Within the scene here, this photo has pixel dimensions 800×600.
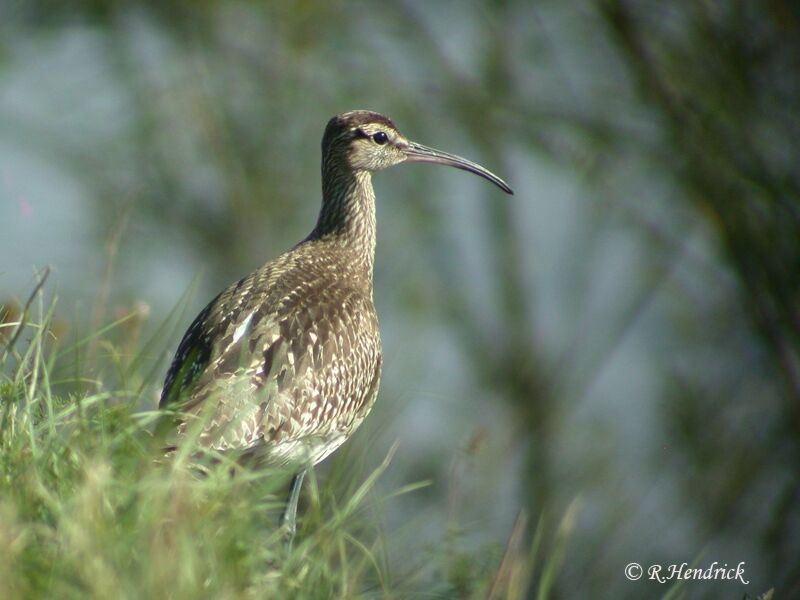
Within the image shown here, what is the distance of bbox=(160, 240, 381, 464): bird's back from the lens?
579cm

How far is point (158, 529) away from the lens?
10.5ft

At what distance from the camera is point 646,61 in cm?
→ 1234

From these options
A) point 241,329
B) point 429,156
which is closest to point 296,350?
point 241,329

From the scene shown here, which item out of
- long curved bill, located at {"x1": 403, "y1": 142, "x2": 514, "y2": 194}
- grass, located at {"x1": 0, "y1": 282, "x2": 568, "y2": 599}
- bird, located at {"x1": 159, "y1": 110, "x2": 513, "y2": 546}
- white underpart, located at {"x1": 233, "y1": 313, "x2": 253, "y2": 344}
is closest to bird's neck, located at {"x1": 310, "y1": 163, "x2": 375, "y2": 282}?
bird, located at {"x1": 159, "y1": 110, "x2": 513, "y2": 546}

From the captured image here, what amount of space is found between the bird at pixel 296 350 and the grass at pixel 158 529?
997 mm

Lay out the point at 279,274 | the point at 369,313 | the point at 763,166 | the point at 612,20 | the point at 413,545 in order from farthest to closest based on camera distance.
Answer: the point at 612,20 → the point at 763,166 → the point at 369,313 → the point at 279,274 → the point at 413,545

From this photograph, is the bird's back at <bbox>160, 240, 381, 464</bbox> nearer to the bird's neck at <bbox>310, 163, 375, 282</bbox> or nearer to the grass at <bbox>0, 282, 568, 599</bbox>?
the bird's neck at <bbox>310, 163, 375, 282</bbox>

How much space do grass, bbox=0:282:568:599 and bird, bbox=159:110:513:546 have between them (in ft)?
3.27

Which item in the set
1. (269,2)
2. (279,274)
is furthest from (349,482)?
(269,2)

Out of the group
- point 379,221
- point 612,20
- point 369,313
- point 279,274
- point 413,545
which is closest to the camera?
point 413,545

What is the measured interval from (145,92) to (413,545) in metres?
13.2

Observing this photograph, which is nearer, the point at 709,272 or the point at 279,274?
the point at 279,274

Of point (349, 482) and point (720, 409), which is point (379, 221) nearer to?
point (720, 409)

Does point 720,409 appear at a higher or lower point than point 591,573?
higher
